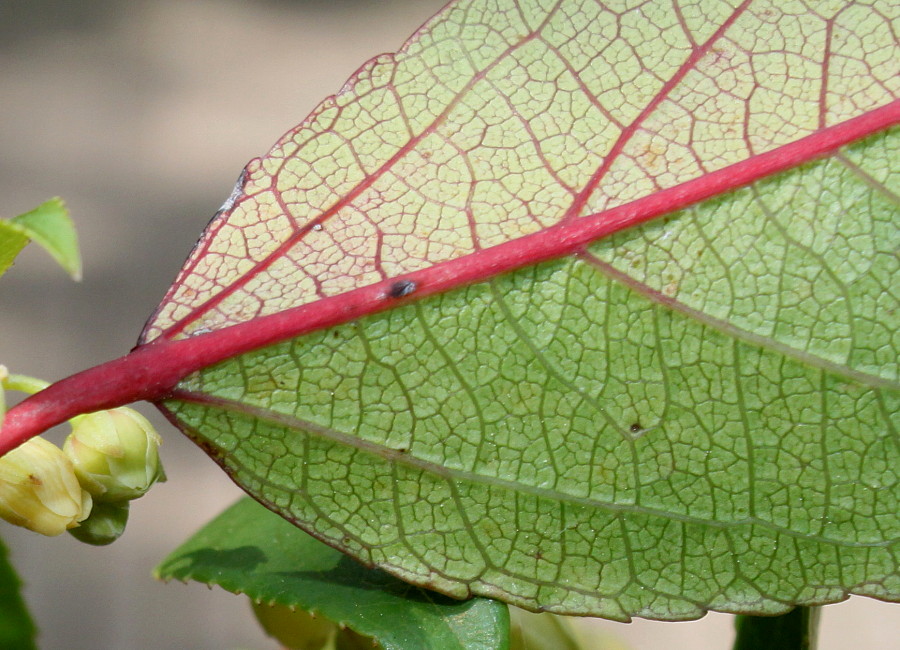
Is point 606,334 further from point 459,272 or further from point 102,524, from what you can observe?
point 102,524

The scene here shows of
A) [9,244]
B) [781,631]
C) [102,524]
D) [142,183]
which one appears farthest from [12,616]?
[142,183]

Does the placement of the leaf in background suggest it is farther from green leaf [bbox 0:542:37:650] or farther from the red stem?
green leaf [bbox 0:542:37:650]

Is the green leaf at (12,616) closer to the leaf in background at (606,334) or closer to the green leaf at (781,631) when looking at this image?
the leaf in background at (606,334)

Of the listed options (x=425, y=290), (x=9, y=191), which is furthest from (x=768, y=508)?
(x=9, y=191)

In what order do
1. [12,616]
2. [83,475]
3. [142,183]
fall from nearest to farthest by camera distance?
[83,475] < [12,616] < [142,183]

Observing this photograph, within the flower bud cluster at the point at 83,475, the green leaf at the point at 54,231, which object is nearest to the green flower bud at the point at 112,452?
the flower bud cluster at the point at 83,475

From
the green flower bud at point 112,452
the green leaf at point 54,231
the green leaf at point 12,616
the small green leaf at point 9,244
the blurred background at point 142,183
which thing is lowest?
the green leaf at point 12,616
